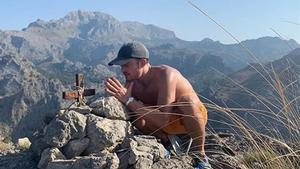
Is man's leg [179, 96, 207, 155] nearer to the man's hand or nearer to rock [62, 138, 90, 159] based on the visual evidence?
the man's hand

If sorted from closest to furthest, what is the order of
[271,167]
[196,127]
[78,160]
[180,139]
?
[271,167] < [78,160] < [196,127] < [180,139]

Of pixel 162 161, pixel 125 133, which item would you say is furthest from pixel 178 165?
pixel 125 133

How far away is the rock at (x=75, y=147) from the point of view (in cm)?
607

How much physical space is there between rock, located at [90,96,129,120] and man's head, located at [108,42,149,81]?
401 mm

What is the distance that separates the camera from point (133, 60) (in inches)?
242

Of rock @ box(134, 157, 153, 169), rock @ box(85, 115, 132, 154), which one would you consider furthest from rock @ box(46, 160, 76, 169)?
rock @ box(134, 157, 153, 169)

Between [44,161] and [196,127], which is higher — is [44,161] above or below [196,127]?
below

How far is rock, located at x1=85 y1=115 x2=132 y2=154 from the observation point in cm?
600

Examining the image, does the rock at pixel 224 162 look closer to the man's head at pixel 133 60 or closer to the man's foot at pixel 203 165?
the man's foot at pixel 203 165

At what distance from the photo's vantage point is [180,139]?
6.41m

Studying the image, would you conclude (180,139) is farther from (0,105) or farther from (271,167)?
(0,105)

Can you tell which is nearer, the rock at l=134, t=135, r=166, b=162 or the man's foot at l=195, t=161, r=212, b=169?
the man's foot at l=195, t=161, r=212, b=169

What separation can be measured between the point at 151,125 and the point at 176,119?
1.12 feet

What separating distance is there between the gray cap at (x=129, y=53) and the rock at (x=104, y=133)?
757mm
